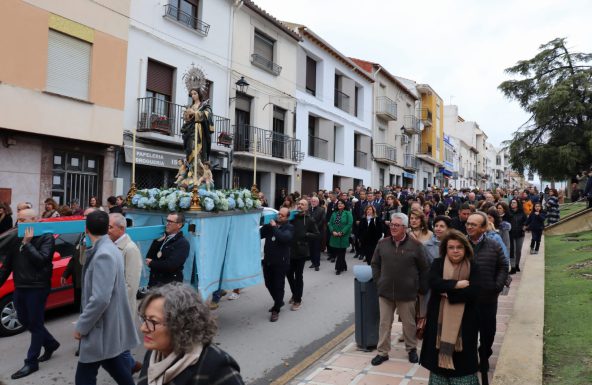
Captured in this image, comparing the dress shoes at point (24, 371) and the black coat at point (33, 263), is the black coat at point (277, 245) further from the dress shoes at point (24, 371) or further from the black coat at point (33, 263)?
the dress shoes at point (24, 371)

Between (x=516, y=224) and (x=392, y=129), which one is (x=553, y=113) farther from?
(x=516, y=224)

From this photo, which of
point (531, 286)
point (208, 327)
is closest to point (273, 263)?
point (531, 286)

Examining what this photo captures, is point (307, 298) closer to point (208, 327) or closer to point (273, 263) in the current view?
point (273, 263)

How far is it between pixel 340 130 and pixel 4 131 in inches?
693

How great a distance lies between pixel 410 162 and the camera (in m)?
35.5

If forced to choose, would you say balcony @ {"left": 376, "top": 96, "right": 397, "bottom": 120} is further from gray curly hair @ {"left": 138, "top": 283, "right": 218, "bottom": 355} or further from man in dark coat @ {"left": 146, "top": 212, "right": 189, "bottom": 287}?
gray curly hair @ {"left": 138, "top": 283, "right": 218, "bottom": 355}

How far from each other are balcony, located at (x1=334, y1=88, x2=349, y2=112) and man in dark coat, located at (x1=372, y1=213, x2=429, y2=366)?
2082cm

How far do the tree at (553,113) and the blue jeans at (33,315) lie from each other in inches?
1136

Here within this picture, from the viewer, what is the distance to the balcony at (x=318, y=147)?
23.5 meters

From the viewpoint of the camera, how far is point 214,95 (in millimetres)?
16469

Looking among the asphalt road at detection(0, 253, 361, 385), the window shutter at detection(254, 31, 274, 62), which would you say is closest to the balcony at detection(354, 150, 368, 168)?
the window shutter at detection(254, 31, 274, 62)

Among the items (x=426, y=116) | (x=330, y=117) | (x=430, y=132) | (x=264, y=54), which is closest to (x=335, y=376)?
(x=264, y=54)

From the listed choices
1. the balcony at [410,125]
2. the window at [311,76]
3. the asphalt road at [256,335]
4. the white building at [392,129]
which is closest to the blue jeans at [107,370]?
the asphalt road at [256,335]

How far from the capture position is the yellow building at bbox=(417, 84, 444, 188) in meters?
38.5
